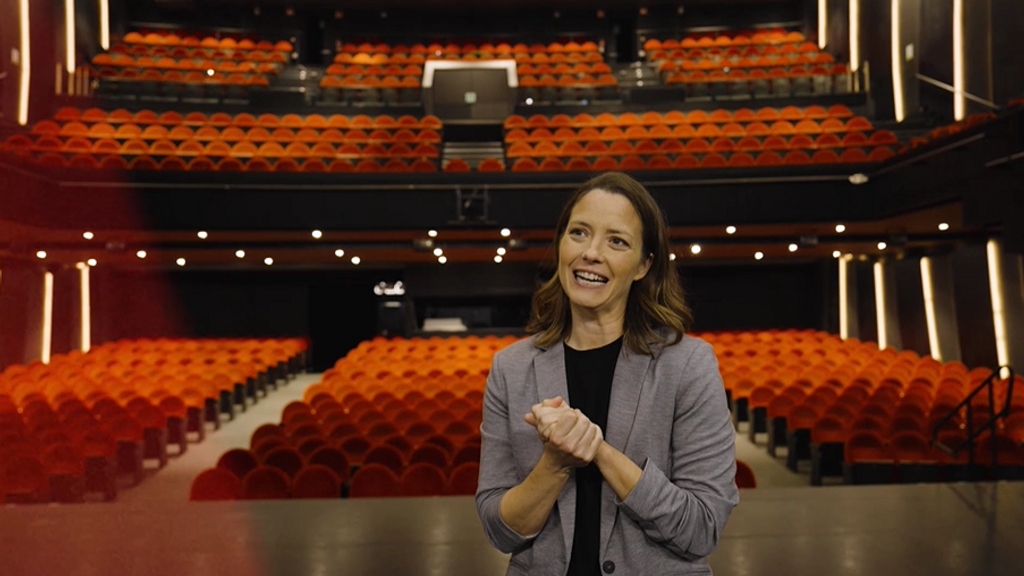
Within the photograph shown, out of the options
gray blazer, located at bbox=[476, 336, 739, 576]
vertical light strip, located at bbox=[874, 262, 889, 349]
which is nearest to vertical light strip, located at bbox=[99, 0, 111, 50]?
vertical light strip, located at bbox=[874, 262, 889, 349]

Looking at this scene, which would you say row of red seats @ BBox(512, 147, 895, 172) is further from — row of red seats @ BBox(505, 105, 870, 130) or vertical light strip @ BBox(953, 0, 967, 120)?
row of red seats @ BBox(505, 105, 870, 130)

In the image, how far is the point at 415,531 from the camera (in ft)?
9.30

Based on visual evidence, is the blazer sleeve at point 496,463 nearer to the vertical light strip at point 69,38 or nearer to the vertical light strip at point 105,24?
the vertical light strip at point 69,38

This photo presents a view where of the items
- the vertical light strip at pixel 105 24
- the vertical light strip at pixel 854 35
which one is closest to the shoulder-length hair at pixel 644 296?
the vertical light strip at pixel 854 35

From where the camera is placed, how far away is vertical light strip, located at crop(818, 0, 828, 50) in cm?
1560

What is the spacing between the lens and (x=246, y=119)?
12945 mm

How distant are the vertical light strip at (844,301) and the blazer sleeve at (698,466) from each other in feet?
39.4

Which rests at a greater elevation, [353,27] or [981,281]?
[353,27]

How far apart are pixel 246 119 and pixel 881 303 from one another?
31.4 ft

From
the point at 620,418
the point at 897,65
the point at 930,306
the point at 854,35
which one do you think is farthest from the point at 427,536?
the point at 854,35

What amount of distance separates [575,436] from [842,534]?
205cm

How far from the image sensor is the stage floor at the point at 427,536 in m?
2.45

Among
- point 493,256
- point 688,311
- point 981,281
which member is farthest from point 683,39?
point 688,311

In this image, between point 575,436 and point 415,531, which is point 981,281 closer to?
point 415,531
